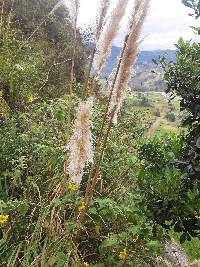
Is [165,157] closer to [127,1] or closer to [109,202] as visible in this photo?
[109,202]

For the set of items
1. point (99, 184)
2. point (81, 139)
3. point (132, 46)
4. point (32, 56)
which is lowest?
point (99, 184)

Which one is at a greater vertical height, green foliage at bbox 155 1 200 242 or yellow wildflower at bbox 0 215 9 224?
green foliage at bbox 155 1 200 242

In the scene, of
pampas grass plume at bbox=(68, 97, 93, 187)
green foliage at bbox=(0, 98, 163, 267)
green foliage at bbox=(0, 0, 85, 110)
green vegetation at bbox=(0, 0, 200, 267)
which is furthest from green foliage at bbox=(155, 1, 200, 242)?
green foliage at bbox=(0, 0, 85, 110)

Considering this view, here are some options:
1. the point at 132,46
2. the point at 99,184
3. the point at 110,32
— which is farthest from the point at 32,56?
the point at 132,46

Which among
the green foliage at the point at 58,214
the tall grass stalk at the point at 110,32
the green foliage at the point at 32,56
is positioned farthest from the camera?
the green foliage at the point at 32,56

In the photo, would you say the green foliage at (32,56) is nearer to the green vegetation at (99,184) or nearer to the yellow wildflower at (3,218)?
the green vegetation at (99,184)

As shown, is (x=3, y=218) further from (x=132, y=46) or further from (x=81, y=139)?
(x=132, y=46)

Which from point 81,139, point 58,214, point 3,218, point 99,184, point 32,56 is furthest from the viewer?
point 32,56

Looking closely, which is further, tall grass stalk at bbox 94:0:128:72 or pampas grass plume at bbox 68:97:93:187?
tall grass stalk at bbox 94:0:128:72

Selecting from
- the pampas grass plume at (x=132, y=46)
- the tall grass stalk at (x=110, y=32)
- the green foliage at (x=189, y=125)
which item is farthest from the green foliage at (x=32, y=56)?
the pampas grass plume at (x=132, y=46)

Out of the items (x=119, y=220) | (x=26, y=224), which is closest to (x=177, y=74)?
(x=119, y=220)

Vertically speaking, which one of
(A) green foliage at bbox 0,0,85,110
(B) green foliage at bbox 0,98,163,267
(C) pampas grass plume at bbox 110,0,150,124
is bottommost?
(B) green foliage at bbox 0,98,163,267

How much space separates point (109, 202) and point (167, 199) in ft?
1.73

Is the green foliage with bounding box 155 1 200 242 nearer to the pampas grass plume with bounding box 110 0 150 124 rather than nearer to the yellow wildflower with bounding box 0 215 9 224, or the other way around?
the pampas grass plume with bounding box 110 0 150 124
